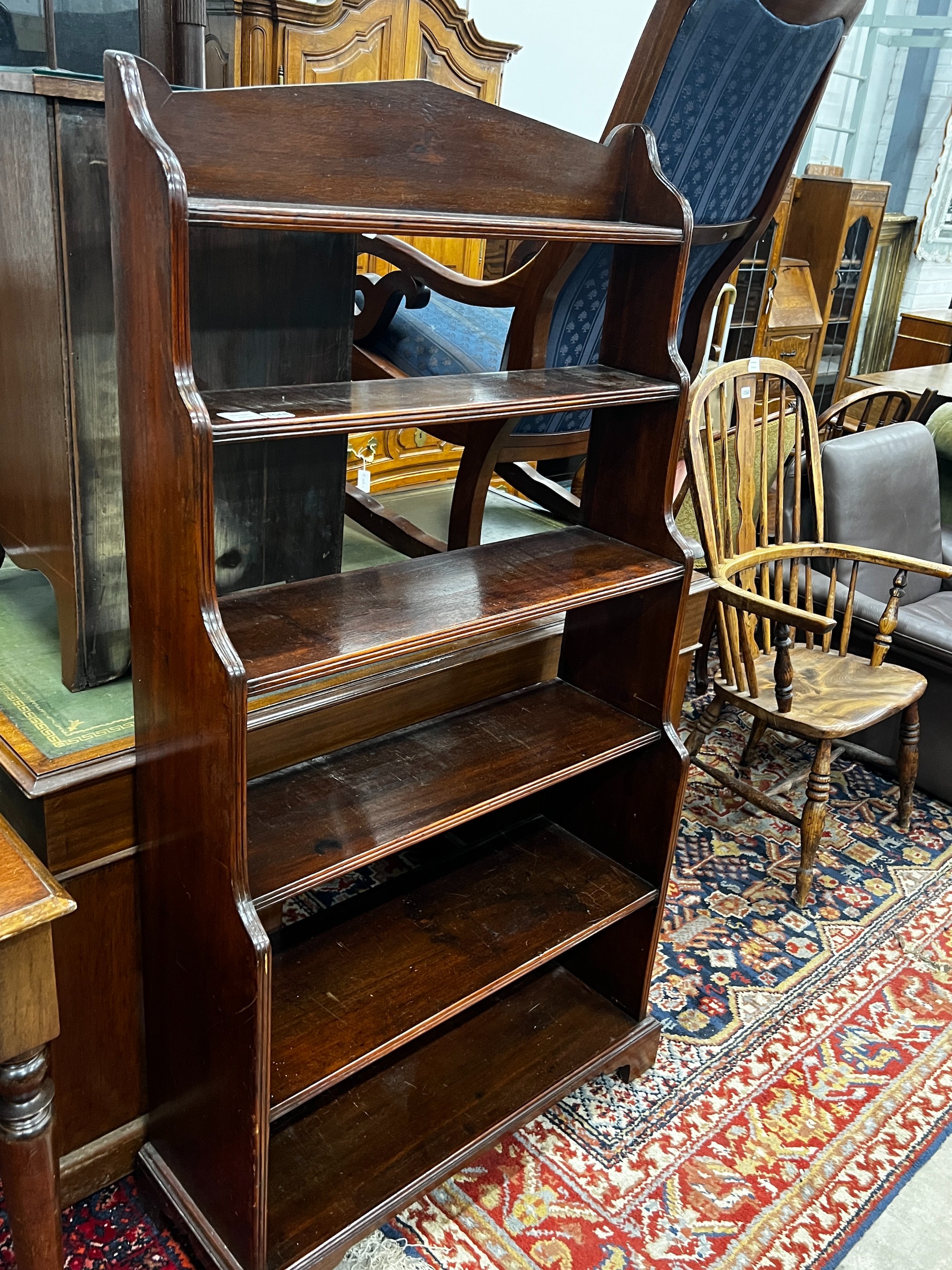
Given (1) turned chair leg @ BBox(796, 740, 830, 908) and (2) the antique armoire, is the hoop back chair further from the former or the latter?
(2) the antique armoire

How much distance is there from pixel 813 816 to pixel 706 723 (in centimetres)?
36

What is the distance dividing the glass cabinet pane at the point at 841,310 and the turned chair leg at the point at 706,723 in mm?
4540

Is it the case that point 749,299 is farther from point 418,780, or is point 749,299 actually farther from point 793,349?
point 418,780

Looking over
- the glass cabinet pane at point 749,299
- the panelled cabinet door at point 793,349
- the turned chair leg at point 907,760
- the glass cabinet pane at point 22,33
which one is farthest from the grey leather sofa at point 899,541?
the panelled cabinet door at point 793,349

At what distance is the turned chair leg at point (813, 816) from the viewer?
245 centimetres

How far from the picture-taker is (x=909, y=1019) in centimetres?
220

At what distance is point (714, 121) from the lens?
5.64 feet

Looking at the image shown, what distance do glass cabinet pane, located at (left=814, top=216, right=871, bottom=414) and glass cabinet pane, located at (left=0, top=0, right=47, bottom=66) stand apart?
5123 millimetres

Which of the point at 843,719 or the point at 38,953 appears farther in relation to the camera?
the point at 843,719

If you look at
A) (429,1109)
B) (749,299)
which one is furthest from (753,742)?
(749,299)

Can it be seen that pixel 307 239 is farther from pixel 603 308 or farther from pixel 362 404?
pixel 603 308

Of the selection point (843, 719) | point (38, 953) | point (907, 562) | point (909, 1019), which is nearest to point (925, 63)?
point (907, 562)

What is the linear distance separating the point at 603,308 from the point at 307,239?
0.65 meters

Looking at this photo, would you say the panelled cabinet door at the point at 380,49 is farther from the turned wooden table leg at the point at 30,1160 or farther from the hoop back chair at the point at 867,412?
the turned wooden table leg at the point at 30,1160
